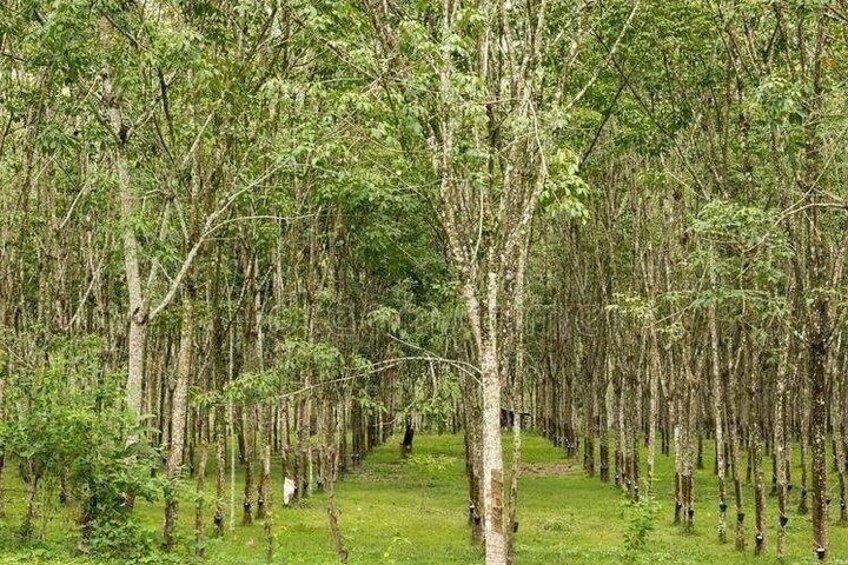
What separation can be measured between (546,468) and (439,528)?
19983 millimetres

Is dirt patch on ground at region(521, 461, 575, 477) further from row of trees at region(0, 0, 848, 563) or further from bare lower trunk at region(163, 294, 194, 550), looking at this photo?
bare lower trunk at region(163, 294, 194, 550)

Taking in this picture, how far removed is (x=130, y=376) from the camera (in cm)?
1884

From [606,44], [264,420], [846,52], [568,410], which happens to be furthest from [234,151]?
[568,410]

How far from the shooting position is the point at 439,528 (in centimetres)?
2861

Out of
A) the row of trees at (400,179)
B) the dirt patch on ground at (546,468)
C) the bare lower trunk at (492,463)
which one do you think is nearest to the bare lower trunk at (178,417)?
the row of trees at (400,179)

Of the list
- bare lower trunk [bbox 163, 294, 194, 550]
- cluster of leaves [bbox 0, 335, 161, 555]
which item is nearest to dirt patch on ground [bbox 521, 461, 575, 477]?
bare lower trunk [bbox 163, 294, 194, 550]

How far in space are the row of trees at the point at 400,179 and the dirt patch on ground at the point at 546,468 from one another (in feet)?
43.3

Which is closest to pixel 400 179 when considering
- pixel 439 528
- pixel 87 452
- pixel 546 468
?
pixel 87 452

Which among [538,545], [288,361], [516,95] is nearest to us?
[516,95]

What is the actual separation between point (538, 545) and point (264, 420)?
869 centimetres

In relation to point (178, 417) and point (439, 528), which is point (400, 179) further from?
point (439, 528)

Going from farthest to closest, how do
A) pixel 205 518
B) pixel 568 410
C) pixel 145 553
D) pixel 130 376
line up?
pixel 568 410 < pixel 205 518 < pixel 130 376 < pixel 145 553

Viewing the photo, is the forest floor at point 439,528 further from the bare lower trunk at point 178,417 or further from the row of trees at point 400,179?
the row of trees at point 400,179

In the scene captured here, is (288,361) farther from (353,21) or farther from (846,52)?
(846,52)
